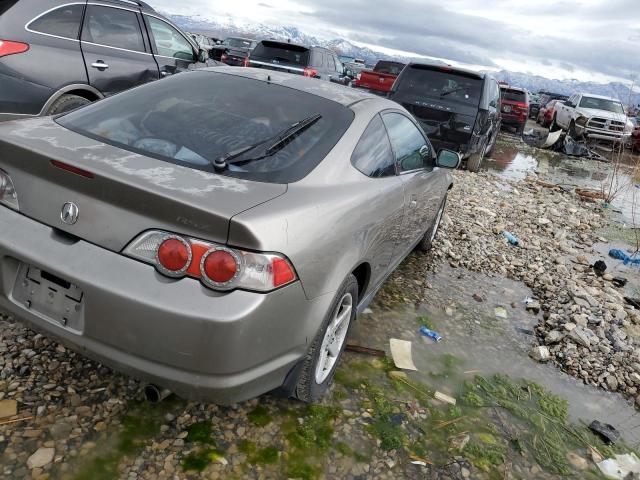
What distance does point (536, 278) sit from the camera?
17.0 ft

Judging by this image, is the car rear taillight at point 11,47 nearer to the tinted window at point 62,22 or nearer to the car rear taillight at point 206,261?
the tinted window at point 62,22

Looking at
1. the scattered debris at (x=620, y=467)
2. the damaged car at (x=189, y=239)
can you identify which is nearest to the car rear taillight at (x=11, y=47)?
the damaged car at (x=189, y=239)

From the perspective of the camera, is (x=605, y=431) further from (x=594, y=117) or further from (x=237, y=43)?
(x=237, y=43)

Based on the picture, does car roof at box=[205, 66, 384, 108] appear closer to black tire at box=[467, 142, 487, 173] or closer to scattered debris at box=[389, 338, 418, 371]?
scattered debris at box=[389, 338, 418, 371]

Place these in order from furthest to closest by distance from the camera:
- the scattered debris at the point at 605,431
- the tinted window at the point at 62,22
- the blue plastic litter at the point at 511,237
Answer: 1. the blue plastic litter at the point at 511,237
2. the tinted window at the point at 62,22
3. the scattered debris at the point at 605,431

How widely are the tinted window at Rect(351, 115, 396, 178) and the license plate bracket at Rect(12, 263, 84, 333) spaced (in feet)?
4.85

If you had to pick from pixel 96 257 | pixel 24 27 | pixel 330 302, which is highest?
pixel 24 27

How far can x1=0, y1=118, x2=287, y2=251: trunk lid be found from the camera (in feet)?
5.96

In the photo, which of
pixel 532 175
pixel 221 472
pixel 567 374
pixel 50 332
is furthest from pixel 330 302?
pixel 532 175

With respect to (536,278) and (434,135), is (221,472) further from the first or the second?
(434,135)

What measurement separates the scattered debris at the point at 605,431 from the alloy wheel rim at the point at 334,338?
64.4 inches

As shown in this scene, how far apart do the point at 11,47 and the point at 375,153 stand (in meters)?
3.76

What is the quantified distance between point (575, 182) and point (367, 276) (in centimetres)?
1008

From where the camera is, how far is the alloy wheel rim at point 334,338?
2531mm
